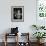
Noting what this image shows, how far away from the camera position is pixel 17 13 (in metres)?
7.27

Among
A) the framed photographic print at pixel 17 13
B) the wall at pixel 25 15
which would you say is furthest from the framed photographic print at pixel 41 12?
the framed photographic print at pixel 17 13

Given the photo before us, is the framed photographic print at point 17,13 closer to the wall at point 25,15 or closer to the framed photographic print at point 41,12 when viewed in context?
the wall at point 25,15

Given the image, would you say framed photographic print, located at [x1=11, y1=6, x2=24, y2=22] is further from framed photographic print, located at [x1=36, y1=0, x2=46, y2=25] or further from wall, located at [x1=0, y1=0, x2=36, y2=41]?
framed photographic print, located at [x1=36, y1=0, x2=46, y2=25]

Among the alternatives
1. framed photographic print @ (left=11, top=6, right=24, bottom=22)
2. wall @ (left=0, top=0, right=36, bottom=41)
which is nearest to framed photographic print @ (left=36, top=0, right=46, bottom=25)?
wall @ (left=0, top=0, right=36, bottom=41)

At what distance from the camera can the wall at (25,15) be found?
23.7 feet

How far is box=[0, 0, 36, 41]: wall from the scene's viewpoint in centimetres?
721

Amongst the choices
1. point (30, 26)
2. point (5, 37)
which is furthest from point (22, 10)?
point (5, 37)

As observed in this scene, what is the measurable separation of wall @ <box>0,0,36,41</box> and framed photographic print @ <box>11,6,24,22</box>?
144mm

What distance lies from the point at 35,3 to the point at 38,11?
1.35 feet

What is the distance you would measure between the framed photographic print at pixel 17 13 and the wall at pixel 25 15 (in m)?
0.14

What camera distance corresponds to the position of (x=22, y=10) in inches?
285

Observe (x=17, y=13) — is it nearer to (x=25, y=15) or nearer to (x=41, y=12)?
(x=25, y=15)

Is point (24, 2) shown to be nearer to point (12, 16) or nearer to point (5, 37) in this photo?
point (12, 16)

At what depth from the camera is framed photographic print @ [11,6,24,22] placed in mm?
7242
